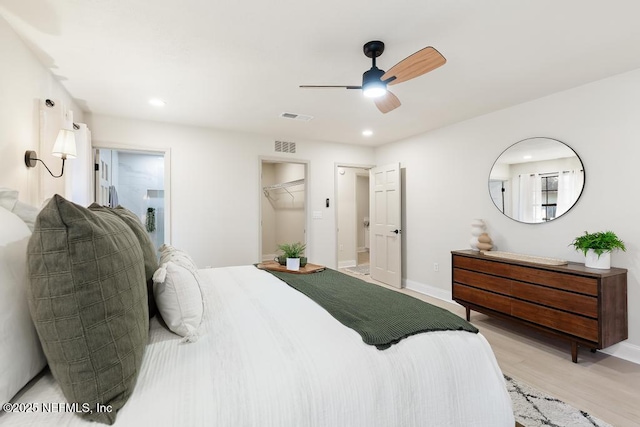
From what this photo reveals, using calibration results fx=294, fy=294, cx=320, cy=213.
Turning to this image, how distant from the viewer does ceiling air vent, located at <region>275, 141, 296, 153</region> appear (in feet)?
15.6

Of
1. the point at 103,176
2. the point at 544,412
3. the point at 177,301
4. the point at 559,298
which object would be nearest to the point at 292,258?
the point at 177,301

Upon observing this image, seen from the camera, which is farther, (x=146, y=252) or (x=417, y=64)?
(x=417, y=64)

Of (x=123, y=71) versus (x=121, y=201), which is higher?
(x=123, y=71)

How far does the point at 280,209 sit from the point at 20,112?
5.35 m

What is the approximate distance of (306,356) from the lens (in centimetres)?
108

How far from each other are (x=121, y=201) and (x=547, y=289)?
20.8 ft

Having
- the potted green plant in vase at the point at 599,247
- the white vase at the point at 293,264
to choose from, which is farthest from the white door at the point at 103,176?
the potted green plant in vase at the point at 599,247

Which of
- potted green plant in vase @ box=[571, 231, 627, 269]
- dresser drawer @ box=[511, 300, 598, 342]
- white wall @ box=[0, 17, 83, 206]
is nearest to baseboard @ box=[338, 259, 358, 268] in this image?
dresser drawer @ box=[511, 300, 598, 342]

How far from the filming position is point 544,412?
6.13 feet

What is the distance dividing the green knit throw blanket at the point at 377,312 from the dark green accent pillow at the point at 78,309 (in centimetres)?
85

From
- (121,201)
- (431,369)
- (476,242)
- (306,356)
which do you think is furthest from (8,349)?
(121,201)

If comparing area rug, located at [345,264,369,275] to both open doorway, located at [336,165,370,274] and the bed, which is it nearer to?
open doorway, located at [336,165,370,274]

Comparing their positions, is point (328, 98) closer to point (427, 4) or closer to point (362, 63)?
point (362, 63)

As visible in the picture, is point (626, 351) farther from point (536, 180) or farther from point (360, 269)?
point (360, 269)
